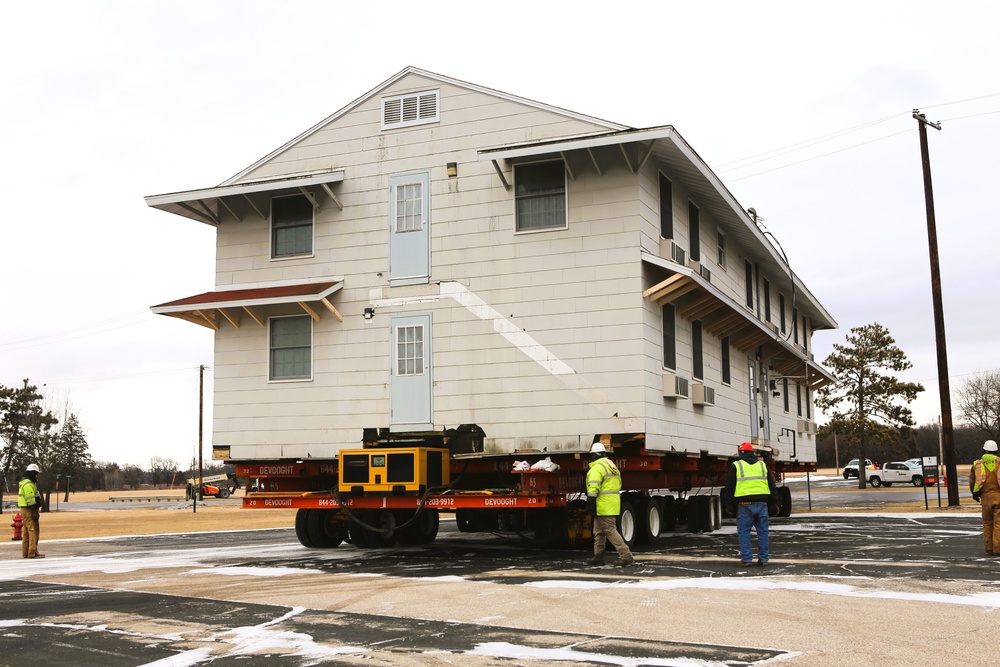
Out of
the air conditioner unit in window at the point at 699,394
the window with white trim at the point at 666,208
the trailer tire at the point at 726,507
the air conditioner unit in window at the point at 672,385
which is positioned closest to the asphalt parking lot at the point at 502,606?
the air conditioner unit in window at the point at 672,385

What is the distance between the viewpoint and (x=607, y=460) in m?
14.3

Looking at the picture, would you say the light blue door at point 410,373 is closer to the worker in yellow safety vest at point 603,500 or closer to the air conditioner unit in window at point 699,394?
the worker in yellow safety vest at point 603,500

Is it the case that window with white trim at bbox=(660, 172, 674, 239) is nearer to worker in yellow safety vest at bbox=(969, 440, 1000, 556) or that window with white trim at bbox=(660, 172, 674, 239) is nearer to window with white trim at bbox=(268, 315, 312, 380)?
worker in yellow safety vest at bbox=(969, 440, 1000, 556)

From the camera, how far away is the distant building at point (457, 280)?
15945mm

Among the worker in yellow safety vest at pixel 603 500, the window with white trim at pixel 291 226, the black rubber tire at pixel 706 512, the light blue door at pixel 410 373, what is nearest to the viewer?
the worker in yellow safety vest at pixel 603 500

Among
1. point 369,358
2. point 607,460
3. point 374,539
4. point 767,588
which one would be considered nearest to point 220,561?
point 374,539

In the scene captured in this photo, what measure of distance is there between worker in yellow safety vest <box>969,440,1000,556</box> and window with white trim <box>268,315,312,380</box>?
1108cm

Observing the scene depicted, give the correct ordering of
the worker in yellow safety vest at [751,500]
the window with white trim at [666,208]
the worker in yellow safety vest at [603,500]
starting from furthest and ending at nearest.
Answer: the window with white trim at [666,208], the worker in yellow safety vest at [603,500], the worker in yellow safety vest at [751,500]

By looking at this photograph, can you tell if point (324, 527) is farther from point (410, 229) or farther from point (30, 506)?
point (410, 229)

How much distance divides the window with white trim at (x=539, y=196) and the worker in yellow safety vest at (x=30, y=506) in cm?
963

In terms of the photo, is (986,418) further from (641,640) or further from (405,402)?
(641,640)

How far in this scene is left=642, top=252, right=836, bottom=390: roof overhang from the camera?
15922 millimetres

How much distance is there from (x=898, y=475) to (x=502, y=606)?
166 feet

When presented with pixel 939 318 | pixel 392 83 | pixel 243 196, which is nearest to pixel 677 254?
pixel 392 83
